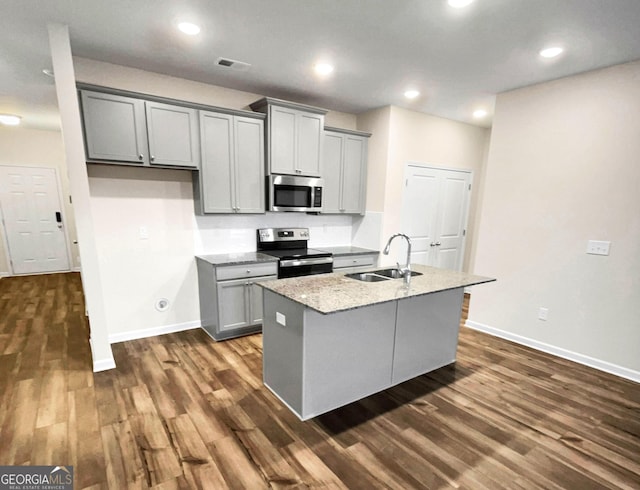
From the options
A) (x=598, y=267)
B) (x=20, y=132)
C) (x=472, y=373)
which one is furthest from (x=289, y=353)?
(x=20, y=132)

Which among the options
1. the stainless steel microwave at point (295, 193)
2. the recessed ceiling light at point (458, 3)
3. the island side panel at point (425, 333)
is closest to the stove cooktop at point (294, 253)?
the stainless steel microwave at point (295, 193)

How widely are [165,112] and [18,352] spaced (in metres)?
2.74

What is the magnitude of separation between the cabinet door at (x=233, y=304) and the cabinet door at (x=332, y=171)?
1539 mm

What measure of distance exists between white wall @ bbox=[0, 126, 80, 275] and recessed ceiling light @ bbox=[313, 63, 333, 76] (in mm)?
4956

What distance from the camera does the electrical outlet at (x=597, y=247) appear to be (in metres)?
2.93

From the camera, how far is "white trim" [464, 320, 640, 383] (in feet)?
9.48

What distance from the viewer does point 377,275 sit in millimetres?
2844

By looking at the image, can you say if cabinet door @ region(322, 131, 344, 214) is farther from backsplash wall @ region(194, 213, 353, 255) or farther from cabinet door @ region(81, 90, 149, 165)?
cabinet door @ region(81, 90, 149, 165)

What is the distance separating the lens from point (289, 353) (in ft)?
7.44

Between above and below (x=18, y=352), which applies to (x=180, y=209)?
above

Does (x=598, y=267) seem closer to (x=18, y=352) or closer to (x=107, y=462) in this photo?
(x=107, y=462)

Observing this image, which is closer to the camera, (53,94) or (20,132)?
(53,94)

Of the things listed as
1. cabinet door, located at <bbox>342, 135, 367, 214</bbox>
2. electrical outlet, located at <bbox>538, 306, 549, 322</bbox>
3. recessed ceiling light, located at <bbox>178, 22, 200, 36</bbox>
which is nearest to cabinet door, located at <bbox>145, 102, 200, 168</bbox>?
recessed ceiling light, located at <bbox>178, 22, 200, 36</bbox>

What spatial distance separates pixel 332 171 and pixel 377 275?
1888mm
